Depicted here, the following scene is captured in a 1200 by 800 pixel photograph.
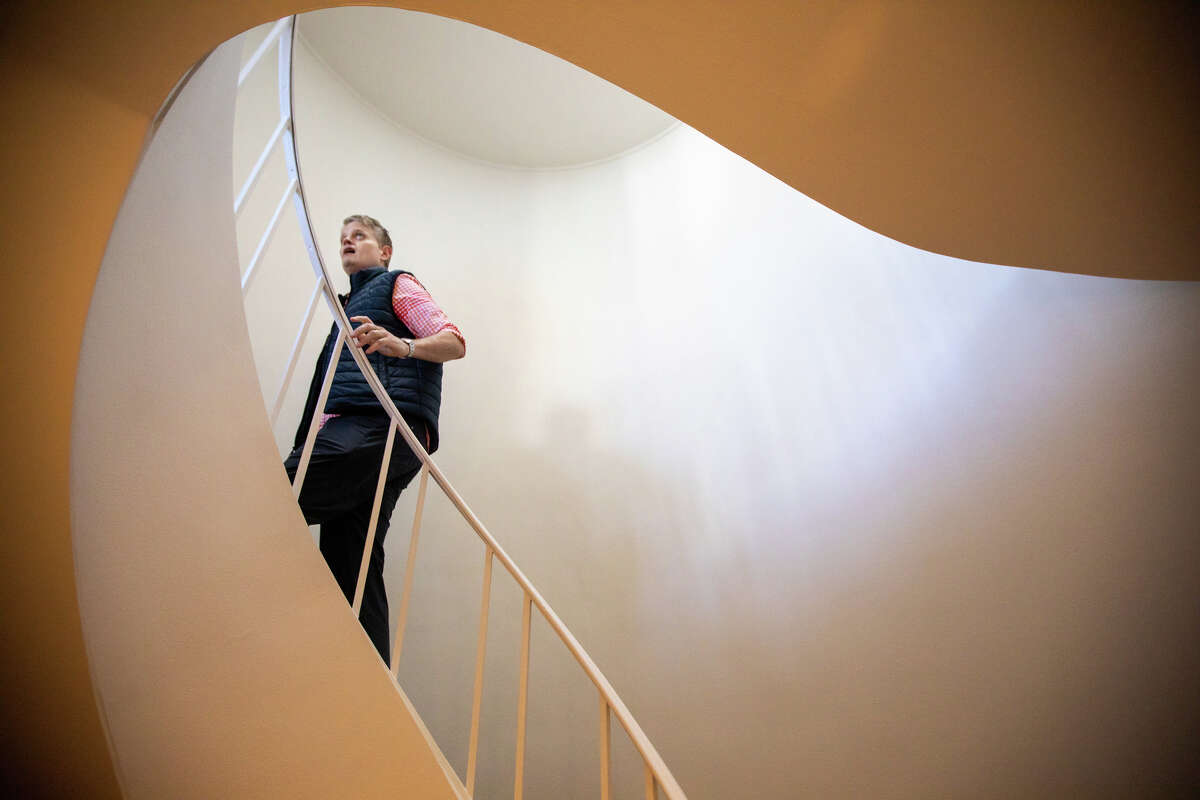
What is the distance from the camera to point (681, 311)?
10.7 ft

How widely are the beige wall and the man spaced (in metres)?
0.60

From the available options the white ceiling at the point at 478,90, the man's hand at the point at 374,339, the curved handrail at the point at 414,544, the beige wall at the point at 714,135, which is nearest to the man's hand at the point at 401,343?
the man's hand at the point at 374,339

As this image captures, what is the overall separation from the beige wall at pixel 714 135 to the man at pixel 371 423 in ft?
1.98

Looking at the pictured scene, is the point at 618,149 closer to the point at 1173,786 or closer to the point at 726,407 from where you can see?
the point at 726,407

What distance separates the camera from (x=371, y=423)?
1737 millimetres

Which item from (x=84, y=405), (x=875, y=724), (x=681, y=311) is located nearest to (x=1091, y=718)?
(x=875, y=724)

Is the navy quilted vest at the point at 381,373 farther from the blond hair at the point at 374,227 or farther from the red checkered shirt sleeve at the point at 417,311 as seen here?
the blond hair at the point at 374,227

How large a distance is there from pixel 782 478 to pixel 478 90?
9.26 feet

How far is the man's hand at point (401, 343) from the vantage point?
1.70 metres

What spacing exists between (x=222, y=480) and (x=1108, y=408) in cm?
239

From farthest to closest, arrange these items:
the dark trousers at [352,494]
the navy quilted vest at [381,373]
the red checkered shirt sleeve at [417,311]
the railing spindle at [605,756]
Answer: the red checkered shirt sleeve at [417,311] < the navy quilted vest at [381,373] < the dark trousers at [352,494] < the railing spindle at [605,756]

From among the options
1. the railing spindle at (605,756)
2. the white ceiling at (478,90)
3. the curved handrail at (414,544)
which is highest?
the white ceiling at (478,90)

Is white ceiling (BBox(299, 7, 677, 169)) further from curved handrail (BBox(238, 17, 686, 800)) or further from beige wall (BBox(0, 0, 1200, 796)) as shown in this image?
beige wall (BBox(0, 0, 1200, 796))

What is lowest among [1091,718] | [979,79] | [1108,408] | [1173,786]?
[1173,786]
